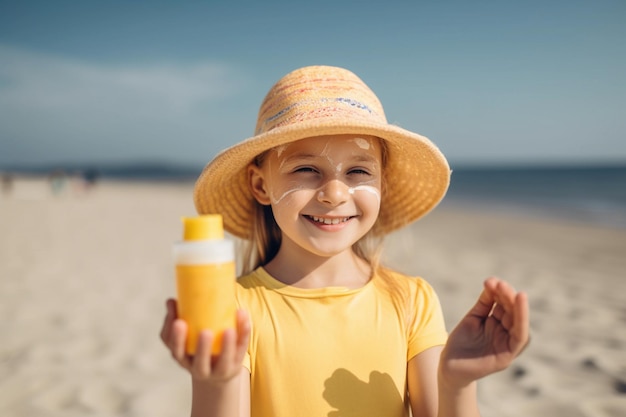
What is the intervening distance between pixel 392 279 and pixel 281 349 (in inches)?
21.7

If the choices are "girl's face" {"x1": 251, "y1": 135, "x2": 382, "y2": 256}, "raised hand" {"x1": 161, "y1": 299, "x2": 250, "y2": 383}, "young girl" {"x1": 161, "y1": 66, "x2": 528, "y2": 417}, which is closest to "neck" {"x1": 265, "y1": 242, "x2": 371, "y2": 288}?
"young girl" {"x1": 161, "y1": 66, "x2": 528, "y2": 417}

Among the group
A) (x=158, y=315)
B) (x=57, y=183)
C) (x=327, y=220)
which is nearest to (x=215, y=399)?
(x=327, y=220)

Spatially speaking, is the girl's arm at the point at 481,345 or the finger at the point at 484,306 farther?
the finger at the point at 484,306

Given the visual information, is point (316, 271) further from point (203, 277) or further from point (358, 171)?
point (203, 277)

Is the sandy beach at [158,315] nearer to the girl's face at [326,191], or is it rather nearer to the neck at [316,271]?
the neck at [316,271]

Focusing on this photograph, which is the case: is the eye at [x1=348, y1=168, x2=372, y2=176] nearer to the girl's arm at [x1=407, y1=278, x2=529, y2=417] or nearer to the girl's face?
the girl's face

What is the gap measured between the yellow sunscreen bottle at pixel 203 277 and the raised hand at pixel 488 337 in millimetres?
732

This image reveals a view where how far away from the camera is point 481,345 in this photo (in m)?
1.51


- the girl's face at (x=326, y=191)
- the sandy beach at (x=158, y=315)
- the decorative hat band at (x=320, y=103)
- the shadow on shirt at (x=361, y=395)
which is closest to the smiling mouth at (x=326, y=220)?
the girl's face at (x=326, y=191)

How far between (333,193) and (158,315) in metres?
3.83

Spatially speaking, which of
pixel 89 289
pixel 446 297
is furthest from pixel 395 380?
pixel 89 289

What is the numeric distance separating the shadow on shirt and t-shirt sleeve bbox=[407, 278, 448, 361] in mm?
160

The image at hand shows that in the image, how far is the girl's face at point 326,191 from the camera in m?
1.83

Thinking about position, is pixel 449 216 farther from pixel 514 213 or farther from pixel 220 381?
pixel 220 381
